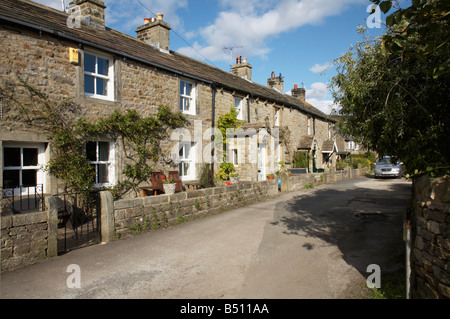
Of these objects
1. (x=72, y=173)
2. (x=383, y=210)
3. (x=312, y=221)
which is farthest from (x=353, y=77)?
(x=72, y=173)

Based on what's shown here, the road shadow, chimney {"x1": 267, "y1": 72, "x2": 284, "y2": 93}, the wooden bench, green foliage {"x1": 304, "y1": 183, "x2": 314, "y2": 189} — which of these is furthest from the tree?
chimney {"x1": 267, "y1": 72, "x2": 284, "y2": 93}

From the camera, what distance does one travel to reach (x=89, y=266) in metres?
5.40

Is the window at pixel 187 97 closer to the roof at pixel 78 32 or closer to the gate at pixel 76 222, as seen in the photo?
the roof at pixel 78 32

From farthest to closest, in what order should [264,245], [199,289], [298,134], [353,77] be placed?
[298,134]
[264,245]
[353,77]
[199,289]

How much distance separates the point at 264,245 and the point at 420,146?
142 inches

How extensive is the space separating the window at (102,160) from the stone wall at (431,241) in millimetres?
8681

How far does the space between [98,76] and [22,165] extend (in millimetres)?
3605

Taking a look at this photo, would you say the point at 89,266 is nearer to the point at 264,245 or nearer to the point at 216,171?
the point at 264,245

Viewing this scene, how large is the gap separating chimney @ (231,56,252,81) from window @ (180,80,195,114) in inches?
368

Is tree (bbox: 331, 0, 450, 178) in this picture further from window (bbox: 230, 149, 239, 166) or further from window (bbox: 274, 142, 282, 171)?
window (bbox: 274, 142, 282, 171)

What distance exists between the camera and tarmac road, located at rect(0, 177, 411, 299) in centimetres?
445

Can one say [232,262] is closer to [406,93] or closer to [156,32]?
[406,93]

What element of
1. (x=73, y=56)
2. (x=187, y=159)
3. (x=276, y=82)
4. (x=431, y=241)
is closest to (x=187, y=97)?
(x=187, y=159)

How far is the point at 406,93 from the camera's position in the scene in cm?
496
